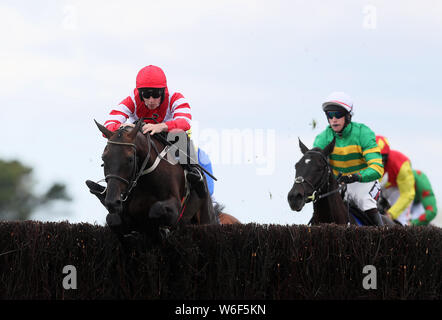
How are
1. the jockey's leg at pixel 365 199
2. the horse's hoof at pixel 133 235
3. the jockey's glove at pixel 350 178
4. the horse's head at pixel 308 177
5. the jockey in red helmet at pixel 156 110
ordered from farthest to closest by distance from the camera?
the jockey's leg at pixel 365 199 → the jockey's glove at pixel 350 178 → the horse's head at pixel 308 177 → the jockey in red helmet at pixel 156 110 → the horse's hoof at pixel 133 235

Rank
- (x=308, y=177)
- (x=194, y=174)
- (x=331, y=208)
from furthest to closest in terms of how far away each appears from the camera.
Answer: (x=331, y=208)
(x=308, y=177)
(x=194, y=174)

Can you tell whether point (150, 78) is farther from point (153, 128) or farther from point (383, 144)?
point (383, 144)

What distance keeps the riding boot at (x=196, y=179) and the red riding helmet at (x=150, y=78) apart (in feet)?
3.04

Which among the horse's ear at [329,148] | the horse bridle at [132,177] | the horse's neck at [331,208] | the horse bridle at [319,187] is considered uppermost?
the horse's ear at [329,148]

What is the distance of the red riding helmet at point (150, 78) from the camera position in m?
7.88

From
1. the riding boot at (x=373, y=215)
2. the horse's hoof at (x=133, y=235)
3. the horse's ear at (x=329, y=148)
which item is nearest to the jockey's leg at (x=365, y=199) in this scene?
the riding boot at (x=373, y=215)

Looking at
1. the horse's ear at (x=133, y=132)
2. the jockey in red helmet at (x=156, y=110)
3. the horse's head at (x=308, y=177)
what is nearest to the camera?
the horse's ear at (x=133, y=132)

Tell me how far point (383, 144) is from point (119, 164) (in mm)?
7916

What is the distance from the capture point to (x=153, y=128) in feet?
25.0

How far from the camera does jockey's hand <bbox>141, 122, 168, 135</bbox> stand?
755 cm

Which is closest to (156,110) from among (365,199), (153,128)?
(153,128)

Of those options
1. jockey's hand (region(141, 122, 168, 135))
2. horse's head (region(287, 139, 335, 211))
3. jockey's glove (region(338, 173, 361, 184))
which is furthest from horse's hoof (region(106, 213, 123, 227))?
jockey's glove (region(338, 173, 361, 184))

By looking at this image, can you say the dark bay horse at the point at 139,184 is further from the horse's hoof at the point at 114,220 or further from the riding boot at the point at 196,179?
the riding boot at the point at 196,179
